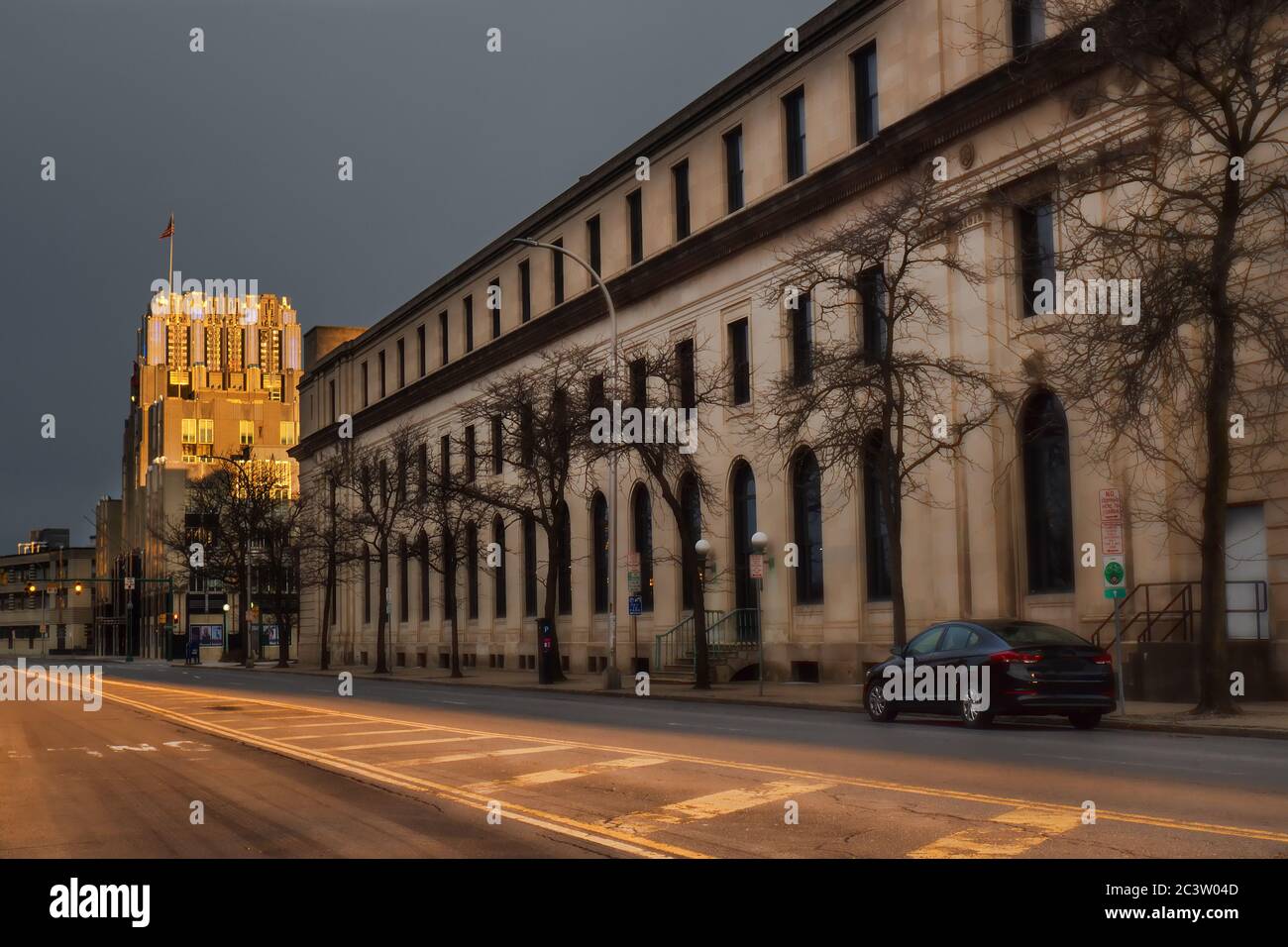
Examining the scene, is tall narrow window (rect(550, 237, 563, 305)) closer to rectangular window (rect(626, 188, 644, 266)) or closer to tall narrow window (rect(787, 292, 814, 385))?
rectangular window (rect(626, 188, 644, 266))

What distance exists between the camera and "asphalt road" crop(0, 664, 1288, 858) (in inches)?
379

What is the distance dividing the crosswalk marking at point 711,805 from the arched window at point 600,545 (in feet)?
119

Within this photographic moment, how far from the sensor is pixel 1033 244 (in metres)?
29.8

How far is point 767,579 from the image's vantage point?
3891cm

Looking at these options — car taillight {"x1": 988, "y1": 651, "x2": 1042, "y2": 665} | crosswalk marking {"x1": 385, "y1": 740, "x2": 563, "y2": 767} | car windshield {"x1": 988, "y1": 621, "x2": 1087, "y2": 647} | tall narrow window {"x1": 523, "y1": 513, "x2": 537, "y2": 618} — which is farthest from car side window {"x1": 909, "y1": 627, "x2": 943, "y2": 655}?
tall narrow window {"x1": 523, "y1": 513, "x2": 537, "y2": 618}

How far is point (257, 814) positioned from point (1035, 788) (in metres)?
6.59

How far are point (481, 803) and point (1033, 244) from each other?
21.5 meters

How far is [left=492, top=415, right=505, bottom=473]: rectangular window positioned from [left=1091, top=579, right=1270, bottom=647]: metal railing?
20.2 m

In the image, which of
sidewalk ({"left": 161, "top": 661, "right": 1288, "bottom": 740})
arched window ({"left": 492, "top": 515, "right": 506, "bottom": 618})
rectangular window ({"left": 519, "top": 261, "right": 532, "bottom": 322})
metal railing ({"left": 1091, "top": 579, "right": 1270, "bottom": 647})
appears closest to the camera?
sidewalk ({"left": 161, "top": 661, "right": 1288, "bottom": 740})

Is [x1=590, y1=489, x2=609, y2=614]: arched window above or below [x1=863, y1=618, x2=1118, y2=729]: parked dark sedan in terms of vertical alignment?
above

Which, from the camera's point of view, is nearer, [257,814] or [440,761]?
[257,814]

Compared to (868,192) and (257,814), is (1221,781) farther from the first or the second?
(868,192)

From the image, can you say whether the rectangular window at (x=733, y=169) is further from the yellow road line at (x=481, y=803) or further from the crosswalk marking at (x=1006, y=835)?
the crosswalk marking at (x=1006, y=835)
